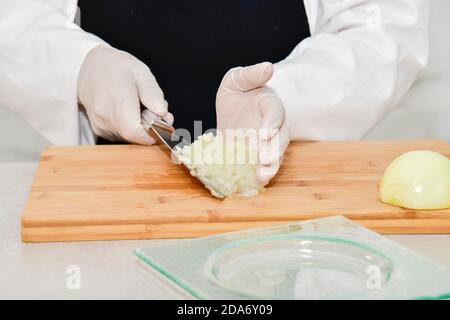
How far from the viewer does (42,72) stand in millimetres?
1479

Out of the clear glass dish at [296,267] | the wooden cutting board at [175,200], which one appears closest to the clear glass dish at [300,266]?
the clear glass dish at [296,267]

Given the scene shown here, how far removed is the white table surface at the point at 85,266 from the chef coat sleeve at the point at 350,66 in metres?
0.51

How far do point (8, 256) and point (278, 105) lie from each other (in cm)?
46

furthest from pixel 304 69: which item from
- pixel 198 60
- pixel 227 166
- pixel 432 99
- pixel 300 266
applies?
pixel 300 266

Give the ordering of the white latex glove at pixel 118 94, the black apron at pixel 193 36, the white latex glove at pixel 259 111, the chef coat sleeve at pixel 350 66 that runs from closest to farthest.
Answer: the white latex glove at pixel 259 111 < the white latex glove at pixel 118 94 < the chef coat sleeve at pixel 350 66 < the black apron at pixel 193 36

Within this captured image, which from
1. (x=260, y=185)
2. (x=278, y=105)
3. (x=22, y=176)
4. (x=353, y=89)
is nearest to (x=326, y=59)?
(x=353, y=89)

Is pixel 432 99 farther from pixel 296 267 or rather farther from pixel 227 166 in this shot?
pixel 296 267

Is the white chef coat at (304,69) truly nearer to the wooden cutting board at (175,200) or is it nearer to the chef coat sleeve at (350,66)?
the chef coat sleeve at (350,66)

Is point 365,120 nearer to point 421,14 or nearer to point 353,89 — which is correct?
point 353,89

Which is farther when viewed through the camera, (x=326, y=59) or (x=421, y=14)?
(x=421, y=14)

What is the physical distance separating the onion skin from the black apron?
668 millimetres

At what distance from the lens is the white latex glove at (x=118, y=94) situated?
1.29m

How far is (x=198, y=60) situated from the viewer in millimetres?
1597

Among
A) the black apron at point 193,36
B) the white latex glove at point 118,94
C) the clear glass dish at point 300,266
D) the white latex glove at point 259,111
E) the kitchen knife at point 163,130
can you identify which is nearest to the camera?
the clear glass dish at point 300,266
